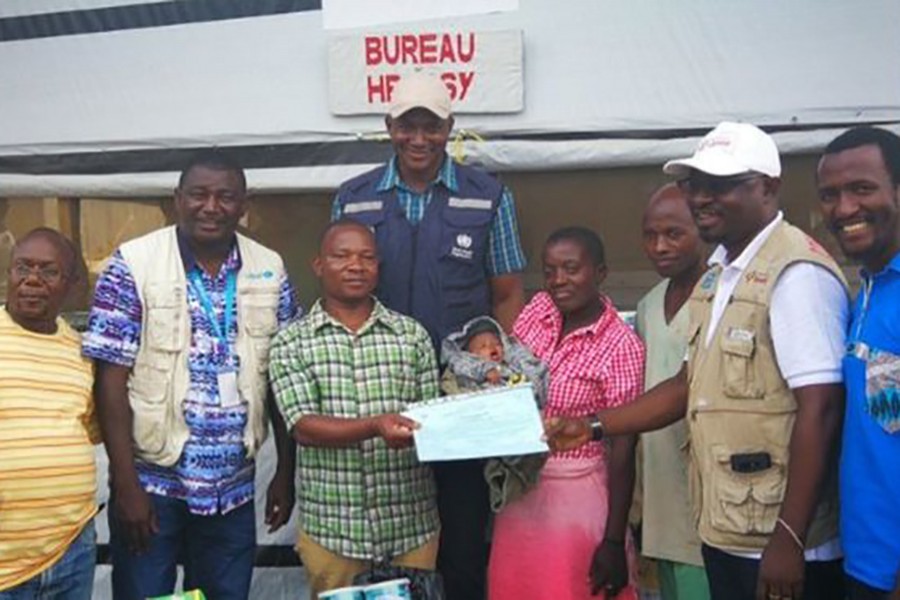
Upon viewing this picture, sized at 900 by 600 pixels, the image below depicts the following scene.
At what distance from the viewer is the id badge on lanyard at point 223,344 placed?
9.43ft

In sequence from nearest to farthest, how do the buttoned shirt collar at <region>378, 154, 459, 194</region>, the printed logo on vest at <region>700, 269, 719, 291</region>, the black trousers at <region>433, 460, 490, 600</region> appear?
the printed logo on vest at <region>700, 269, 719, 291</region> < the black trousers at <region>433, 460, 490, 600</region> < the buttoned shirt collar at <region>378, 154, 459, 194</region>

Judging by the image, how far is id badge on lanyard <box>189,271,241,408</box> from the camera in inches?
113

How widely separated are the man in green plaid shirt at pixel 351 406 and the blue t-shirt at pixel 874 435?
1.18 metres

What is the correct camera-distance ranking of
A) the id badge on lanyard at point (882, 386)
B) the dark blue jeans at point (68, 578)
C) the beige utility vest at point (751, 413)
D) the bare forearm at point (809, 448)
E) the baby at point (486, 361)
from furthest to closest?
the baby at point (486, 361) → the dark blue jeans at point (68, 578) → the beige utility vest at point (751, 413) → the bare forearm at point (809, 448) → the id badge on lanyard at point (882, 386)

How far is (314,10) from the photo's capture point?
3.88 metres

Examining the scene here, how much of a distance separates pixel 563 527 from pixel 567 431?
337mm

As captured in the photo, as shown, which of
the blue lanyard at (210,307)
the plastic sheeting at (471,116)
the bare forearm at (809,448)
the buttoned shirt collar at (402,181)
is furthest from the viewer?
the plastic sheeting at (471,116)

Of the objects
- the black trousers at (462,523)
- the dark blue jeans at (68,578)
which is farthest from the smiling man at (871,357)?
the dark blue jeans at (68,578)

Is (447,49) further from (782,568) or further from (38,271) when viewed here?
(782,568)

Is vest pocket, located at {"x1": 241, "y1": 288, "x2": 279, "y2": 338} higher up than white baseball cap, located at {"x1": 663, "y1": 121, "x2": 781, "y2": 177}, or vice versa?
white baseball cap, located at {"x1": 663, "y1": 121, "x2": 781, "y2": 177}

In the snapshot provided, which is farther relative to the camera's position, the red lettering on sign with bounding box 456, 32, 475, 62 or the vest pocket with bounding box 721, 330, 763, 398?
the red lettering on sign with bounding box 456, 32, 475, 62

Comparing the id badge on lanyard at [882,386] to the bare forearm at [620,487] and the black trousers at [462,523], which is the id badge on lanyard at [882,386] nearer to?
the bare forearm at [620,487]

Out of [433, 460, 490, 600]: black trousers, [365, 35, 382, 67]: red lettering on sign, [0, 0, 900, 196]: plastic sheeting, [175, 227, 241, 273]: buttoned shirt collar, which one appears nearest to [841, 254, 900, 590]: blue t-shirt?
[433, 460, 490, 600]: black trousers

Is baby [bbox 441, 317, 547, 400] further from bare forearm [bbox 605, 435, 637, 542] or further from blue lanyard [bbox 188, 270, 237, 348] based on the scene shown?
blue lanyard [bbox 188, 270, 237, 348]
